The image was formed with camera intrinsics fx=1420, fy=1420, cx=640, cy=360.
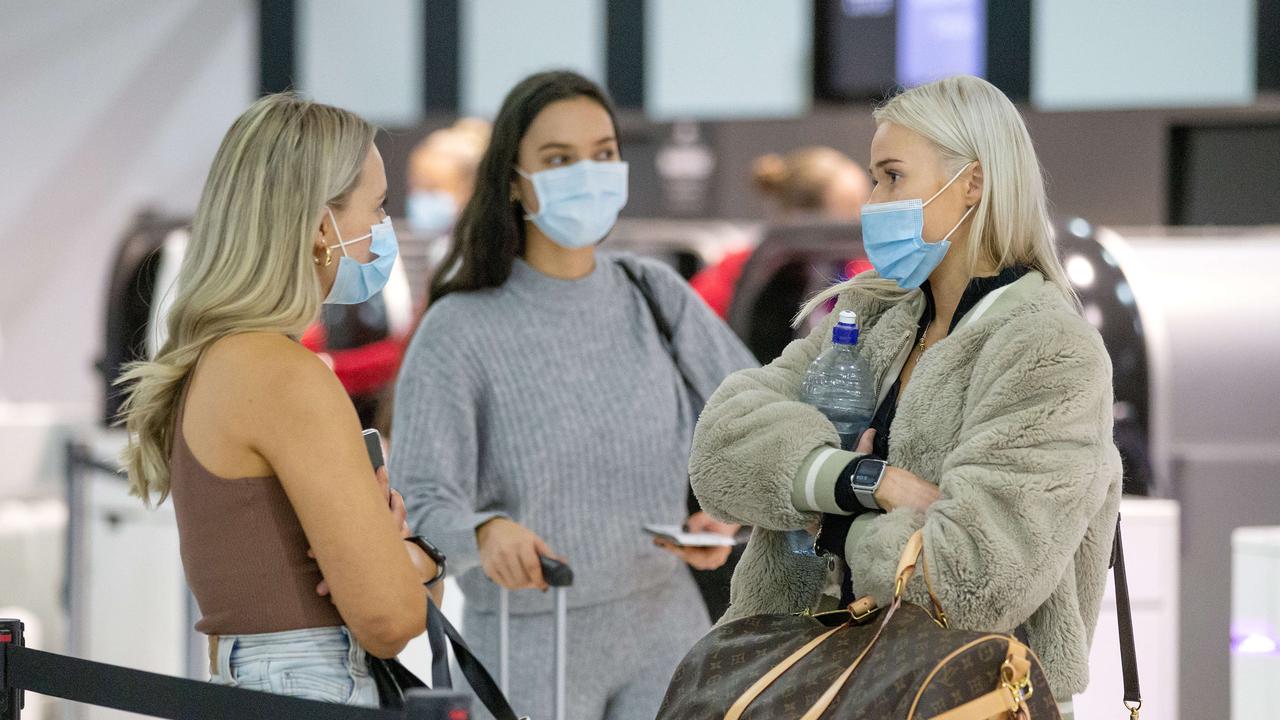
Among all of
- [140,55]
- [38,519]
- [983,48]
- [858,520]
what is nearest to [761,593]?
[858,520]

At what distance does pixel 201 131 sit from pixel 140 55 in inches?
25.1

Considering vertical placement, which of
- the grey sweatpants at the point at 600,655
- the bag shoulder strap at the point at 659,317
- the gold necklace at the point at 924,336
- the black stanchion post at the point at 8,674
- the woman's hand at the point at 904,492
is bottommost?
the grey sweatpants at the point at 600,655

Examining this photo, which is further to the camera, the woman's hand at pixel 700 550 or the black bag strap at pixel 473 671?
the woman's hand at pixel 700 550

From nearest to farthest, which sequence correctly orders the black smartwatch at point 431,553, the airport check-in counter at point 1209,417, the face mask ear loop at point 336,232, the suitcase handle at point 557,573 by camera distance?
1. the face mask ear loop at point 336,232
2. the black smartwatch at point 431,553
3. the suitcase handle at point 557,573
4. the airport check-in counter at point 1209,417

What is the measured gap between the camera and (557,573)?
7.09ft

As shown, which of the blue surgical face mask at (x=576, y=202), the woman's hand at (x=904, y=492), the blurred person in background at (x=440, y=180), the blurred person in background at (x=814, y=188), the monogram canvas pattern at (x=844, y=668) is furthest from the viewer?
the blurred person in background at (x=440, y=180)

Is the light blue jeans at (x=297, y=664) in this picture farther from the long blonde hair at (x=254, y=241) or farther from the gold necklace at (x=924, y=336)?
the gold necklace at (x=924, y=336)

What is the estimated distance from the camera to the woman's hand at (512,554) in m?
2.19

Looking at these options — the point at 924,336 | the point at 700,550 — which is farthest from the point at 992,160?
the point at 700,550

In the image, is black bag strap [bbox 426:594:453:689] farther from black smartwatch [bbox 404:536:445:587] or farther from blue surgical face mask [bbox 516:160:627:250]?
blue surgical face mask [bbox 516:160:627:250]

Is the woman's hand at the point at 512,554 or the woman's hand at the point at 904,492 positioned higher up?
the woman's hand at the point at 904,492

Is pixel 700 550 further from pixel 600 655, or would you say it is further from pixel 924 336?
pixel 924 336

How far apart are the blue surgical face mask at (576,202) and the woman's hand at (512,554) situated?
51cm

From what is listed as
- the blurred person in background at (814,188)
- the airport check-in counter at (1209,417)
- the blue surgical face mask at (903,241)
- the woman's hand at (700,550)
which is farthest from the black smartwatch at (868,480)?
the blurred person in background at (814,188)
